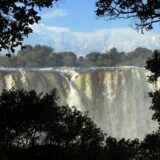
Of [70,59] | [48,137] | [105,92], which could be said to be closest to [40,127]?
[48,137]

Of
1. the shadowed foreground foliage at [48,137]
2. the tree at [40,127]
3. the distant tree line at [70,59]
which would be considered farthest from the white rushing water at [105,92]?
the distant tree line at [70,59]

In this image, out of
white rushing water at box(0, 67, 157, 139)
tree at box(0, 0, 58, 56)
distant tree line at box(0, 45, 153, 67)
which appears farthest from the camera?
distant tree line at box(0, 45, 153, 67)

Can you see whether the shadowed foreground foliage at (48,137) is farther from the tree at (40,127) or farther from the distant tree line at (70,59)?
the distant tree line at (70,59)

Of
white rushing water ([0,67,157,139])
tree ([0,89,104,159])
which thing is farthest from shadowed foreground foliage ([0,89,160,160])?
white rushing water ([0,67,157,139])

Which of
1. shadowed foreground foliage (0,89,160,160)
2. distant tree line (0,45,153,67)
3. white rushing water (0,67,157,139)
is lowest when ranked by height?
shadowed foreground foliage (0,89,160,160)

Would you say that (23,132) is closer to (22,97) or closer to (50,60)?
(22,97)

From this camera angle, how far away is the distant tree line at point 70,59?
7412cm

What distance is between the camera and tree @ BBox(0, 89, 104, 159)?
10.6 meters

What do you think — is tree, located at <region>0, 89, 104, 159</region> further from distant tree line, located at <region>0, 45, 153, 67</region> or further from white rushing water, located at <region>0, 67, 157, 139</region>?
distant tree line, located at <region>0, 45, 153, 67</region>

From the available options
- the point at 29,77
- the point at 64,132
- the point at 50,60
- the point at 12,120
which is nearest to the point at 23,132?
the point at 12,120

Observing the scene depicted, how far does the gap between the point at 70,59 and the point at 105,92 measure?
37375mm

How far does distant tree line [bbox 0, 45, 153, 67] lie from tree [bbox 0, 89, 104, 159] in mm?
58517

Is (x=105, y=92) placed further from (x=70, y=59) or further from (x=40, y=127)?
(x=70, y=59)

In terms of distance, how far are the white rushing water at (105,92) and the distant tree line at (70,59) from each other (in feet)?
98.5
